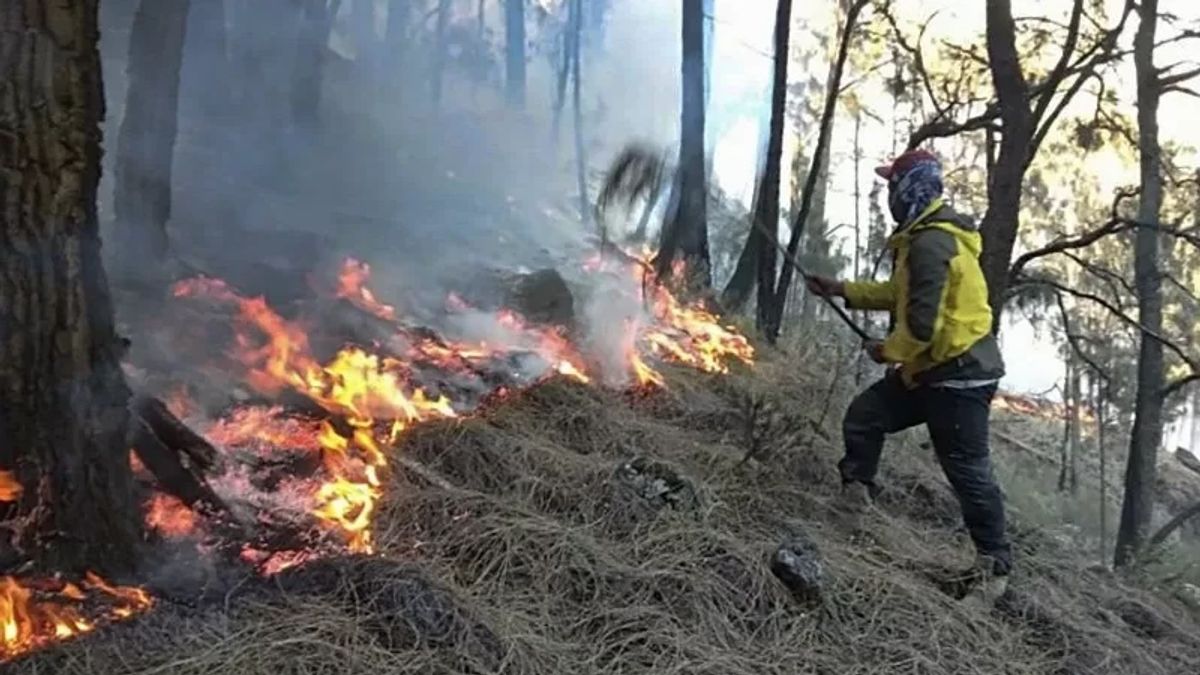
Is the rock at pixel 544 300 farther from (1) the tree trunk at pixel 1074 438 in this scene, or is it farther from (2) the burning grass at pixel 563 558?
(1) the tree trunk at pixel 1074 438

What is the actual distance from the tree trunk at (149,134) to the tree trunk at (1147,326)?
25.8ft

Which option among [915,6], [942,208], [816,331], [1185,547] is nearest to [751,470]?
[942,208]

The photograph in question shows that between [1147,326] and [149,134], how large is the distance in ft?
26.7

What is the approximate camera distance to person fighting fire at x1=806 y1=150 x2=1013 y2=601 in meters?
4.50

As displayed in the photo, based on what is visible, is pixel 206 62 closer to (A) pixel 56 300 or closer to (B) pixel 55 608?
(A) pixel 56 300

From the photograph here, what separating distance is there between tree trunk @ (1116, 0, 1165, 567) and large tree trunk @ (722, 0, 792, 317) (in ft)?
10.6

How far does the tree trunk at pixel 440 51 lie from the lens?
23.7 metres

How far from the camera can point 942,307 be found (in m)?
4.50

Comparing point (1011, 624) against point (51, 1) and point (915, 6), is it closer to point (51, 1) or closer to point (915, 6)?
point (51, 1)

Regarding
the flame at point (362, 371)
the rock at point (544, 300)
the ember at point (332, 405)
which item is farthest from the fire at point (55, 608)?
the rock at point (544, 300)

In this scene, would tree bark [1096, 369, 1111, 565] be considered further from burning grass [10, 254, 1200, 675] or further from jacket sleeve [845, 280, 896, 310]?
jacket sleeve [845, 280, 896, 310]

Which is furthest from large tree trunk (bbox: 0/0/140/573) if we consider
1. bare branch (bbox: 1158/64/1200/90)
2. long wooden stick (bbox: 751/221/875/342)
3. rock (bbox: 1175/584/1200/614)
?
bare branch (bbox: 1158/64/1200/90)

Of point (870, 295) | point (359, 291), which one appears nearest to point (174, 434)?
point (870, 295)

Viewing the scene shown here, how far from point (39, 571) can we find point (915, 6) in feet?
40.4
